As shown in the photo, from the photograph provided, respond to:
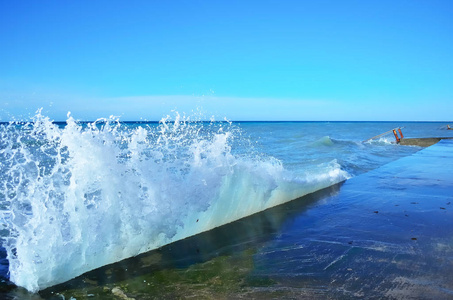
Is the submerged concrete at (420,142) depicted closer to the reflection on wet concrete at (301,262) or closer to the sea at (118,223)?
the reflection on wet concrete at (301,262)

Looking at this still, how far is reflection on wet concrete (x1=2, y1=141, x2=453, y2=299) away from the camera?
10.9 ft

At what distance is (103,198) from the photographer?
4.49m

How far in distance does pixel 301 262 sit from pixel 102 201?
2.66m

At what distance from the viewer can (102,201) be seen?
4.47 m

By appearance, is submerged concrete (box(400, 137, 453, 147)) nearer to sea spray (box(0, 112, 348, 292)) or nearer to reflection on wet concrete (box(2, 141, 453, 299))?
reflection on wet concrete (box(2, 141, 453, 299))

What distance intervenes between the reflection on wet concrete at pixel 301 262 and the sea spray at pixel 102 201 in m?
0.24

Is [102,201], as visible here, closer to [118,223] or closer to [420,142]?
[118,223]

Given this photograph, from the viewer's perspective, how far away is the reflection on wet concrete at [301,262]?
131 inches

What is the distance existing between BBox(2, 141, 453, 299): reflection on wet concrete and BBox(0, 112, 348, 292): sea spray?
0.78 feet

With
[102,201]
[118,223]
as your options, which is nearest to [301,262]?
[118,223]

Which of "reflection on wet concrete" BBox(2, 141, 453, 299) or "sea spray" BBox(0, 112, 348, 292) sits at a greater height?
"sea spray" BBox(0, 112, 348, 292)

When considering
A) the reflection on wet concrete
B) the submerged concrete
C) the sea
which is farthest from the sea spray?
the submerged concrete

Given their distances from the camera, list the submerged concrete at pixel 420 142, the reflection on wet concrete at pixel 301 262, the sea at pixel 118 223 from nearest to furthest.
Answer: the reflection on wet concrete at pixel 301 262 → the sea at pixel 118 223 → the submerged concrete at pixel 420 142

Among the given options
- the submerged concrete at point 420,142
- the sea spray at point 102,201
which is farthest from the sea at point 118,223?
the submerged concrete at point 420,142
